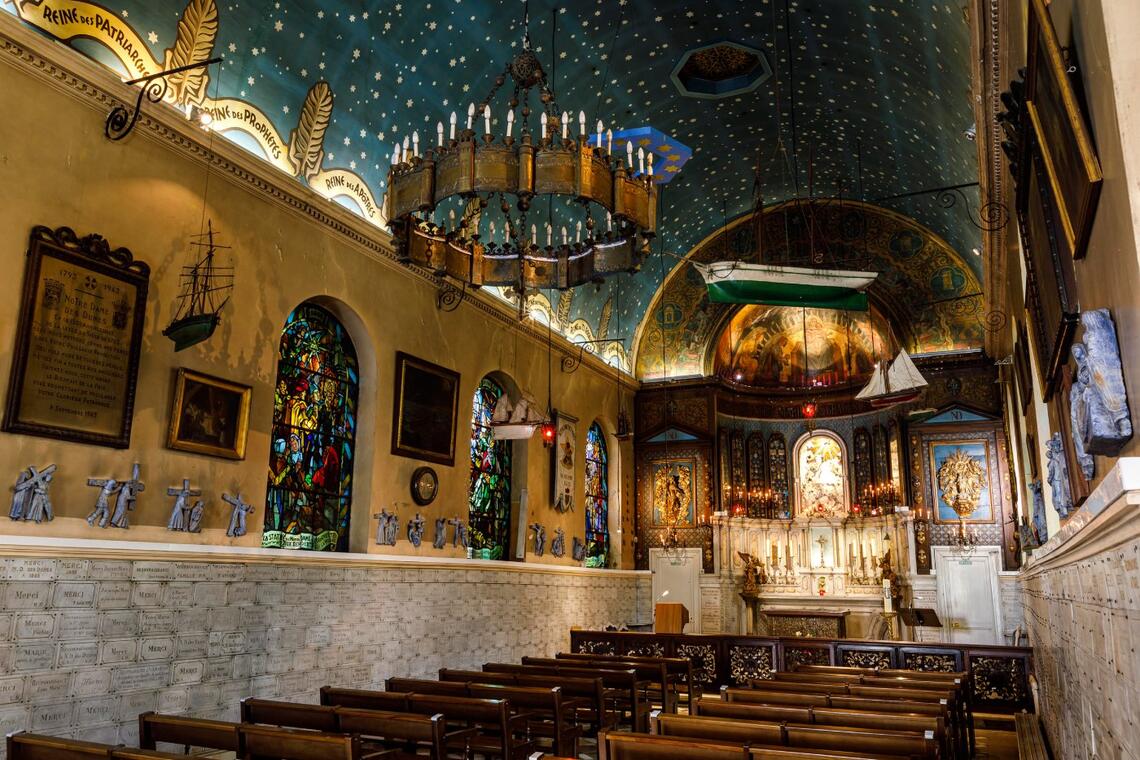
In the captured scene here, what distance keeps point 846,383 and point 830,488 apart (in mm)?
2553

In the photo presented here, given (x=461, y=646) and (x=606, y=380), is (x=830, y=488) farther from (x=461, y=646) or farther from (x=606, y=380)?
(x=461, y=646)

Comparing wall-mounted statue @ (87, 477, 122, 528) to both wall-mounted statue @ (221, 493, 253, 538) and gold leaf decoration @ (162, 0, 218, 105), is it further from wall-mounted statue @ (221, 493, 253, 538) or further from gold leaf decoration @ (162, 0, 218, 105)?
gold leaf decoration @ (162, 0, 218, 105)

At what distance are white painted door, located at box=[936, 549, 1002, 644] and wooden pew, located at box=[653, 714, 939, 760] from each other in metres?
12.7

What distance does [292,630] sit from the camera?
32.3ft

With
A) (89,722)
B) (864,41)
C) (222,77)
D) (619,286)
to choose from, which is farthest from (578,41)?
(89,722)

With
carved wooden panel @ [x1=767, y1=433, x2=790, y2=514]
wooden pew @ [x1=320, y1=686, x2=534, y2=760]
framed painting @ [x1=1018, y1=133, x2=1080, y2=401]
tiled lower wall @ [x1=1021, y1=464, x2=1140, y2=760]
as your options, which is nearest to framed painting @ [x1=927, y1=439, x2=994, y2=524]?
carved wooden panel @ [x1=767, y1=433, x2=790, y2=514]

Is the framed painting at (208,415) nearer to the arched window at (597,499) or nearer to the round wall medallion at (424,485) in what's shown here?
the round wall medallion at (424,485)

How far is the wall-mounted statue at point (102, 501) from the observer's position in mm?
7820

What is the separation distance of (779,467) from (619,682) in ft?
40.7

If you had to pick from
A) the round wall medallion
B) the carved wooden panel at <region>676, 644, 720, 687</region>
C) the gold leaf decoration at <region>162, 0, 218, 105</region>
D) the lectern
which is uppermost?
the gold leaf decoration at <region>162, 0, 218, 105</region>

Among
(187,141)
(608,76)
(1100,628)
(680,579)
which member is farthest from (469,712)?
(680,579)

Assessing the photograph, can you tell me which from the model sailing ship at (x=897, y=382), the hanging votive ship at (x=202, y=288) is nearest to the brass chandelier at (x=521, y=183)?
the hanging votive ship at (x=202, y=288)

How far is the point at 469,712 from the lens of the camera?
7.02 m

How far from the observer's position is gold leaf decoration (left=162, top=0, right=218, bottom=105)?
9.23 m
